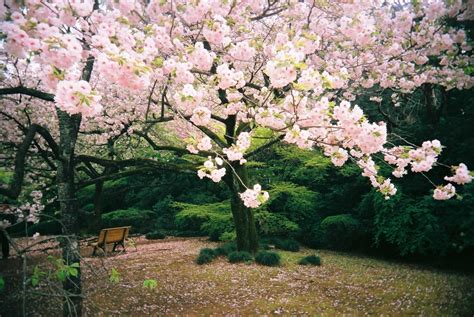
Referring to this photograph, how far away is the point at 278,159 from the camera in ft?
42.7

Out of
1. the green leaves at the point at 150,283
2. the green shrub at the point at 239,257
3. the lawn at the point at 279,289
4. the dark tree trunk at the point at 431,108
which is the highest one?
the dark tree trunk at the point at 431,108

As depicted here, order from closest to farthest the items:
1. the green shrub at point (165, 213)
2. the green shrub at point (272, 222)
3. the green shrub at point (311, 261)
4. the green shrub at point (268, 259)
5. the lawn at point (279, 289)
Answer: the lawn at point (279, 289), the green shrub at point (268, 259), the green shrub at point (311, 261), the green shrub at point (272, 222), the green shrub at point (165, 213)

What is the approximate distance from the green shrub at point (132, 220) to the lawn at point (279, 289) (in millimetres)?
7242

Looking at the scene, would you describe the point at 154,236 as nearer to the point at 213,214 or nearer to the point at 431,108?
the point at 213,214

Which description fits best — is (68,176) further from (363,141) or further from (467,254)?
(467,254)

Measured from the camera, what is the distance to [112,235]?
10.4m

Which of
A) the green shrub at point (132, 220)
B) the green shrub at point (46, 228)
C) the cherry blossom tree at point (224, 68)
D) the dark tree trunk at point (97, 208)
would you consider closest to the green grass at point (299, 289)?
the cherry blossom tree at point (224, 68)

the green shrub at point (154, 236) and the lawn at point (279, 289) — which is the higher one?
the lawn at point (279, 289)

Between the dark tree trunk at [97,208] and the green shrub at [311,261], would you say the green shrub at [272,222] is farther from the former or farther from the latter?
the dark tree trunk at [97,208]

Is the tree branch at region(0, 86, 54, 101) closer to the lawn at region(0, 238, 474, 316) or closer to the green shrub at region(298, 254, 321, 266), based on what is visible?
the lawn at region(0, 238, 474, 316)

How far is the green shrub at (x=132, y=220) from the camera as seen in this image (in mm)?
16594

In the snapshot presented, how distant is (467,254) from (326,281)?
13.6ft

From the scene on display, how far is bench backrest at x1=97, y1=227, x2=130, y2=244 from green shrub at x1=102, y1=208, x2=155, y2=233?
5623 mm

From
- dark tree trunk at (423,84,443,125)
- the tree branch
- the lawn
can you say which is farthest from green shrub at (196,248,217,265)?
dark tree trunk at (423,84,443,125)
